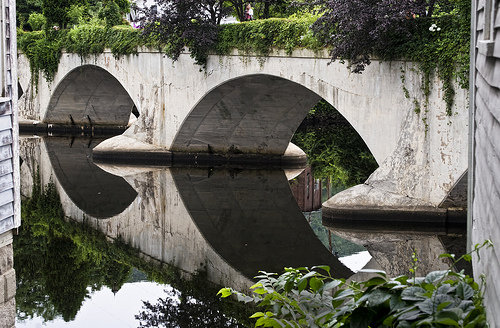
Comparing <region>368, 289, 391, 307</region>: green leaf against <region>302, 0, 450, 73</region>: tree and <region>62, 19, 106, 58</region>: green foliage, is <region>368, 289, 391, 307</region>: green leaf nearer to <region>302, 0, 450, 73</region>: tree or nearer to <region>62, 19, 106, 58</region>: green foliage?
<region>302, 0, 450, 73</region>: tree

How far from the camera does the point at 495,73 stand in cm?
363

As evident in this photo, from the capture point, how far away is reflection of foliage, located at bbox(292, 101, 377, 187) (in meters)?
19.1

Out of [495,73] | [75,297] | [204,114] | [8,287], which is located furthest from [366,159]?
[495,73]

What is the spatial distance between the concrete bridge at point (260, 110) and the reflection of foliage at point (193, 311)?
4.01 metres

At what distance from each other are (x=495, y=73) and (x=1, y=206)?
4856 millimetres

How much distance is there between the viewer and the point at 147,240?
1186 centimetres

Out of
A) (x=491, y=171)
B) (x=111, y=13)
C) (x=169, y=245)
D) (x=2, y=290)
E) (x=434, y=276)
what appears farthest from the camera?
(x=111, y=13)

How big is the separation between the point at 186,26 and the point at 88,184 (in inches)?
167

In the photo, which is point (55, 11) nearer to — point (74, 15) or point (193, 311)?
point (74, 15)

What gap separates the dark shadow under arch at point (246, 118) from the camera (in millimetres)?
17500

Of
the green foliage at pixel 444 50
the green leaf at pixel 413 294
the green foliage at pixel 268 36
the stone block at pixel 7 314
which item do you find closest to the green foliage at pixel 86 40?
the green foliage at pixel 268 36

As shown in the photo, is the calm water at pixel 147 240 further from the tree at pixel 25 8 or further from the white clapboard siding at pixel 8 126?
the tree at pixel 25 8

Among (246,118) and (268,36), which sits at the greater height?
(268,36)

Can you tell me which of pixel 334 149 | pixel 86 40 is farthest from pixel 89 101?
pixel 334 149
